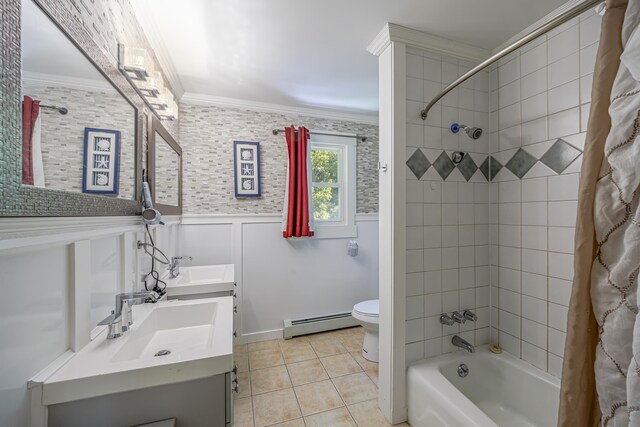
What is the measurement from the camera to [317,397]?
173 cm

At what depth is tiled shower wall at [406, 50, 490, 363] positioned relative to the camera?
158cm

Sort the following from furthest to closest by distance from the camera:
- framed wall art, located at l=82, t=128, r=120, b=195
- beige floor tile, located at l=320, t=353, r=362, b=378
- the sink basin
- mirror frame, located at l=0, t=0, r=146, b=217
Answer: beige floor tile, located at l=320, t=353, r=362, b=378 < the sink basin < framed wall art, located at l=82, t=128, r=120, b=195 < mirror frame, located at l=0, t=0, r=146, b=217

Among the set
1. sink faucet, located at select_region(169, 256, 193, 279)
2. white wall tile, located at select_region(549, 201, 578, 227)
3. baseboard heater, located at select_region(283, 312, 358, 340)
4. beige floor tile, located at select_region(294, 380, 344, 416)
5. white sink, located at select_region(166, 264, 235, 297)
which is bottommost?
beige floor tile, located at select_region(294, 380, 344, 416)

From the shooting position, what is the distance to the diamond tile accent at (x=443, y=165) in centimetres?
163

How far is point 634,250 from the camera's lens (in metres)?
0.62

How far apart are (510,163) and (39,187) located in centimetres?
223

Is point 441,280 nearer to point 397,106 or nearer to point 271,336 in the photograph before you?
point 397,106

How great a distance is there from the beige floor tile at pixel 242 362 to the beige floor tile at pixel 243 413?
35 centimetres

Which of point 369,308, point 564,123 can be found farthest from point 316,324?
point 564,123

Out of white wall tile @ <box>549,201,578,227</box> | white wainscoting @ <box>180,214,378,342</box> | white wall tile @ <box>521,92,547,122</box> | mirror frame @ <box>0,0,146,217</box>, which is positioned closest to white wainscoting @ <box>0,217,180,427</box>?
mirror frame @ <box>0,0,146,217</box>

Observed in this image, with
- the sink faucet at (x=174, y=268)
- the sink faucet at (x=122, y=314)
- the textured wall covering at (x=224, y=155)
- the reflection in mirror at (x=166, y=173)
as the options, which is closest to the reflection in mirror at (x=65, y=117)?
the sink faucet at (x=122, y=314)

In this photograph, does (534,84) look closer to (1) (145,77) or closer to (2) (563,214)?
(2) (563,214)

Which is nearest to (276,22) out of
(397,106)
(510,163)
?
(397,106)

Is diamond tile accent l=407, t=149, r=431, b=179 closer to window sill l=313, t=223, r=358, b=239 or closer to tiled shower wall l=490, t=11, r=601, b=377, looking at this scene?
tiled shower wall l=490, t=11, r=601, b=377
